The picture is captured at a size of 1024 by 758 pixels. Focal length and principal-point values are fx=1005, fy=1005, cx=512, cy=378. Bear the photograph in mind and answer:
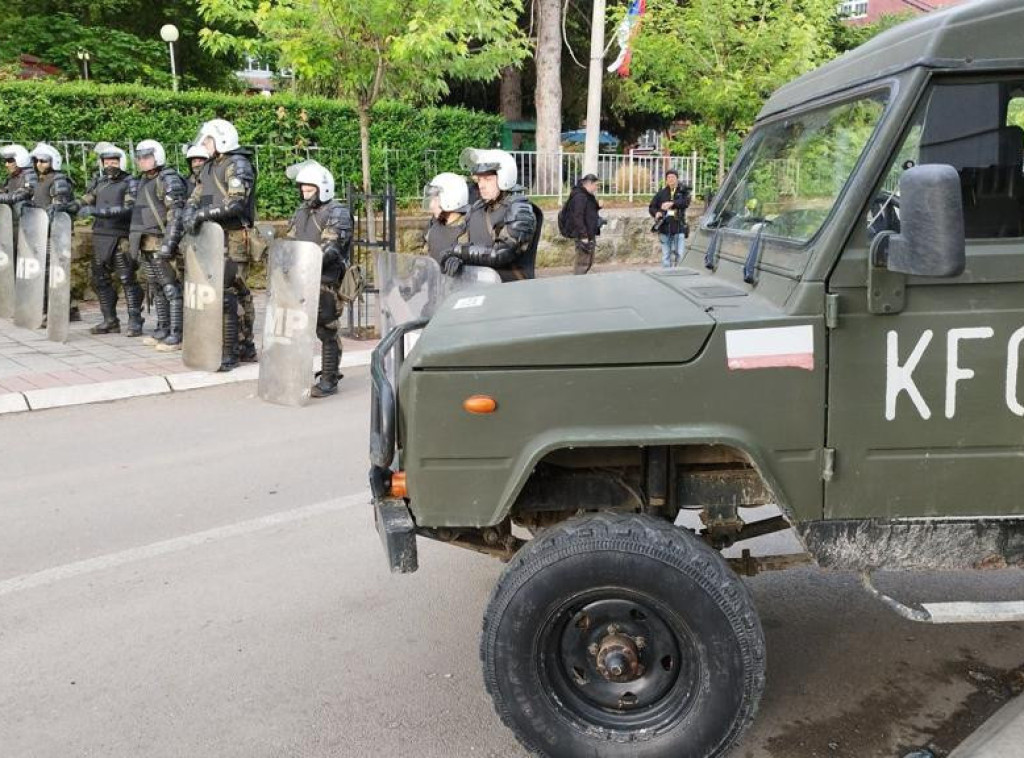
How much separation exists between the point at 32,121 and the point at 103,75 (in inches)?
322

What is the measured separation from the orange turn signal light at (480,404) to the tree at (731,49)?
1560cm

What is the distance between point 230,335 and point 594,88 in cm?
977

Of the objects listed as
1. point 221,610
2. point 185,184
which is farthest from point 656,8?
point 221,610

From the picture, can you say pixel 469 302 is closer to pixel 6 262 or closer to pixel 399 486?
pixel 399 486

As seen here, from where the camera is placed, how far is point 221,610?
13.9 feet

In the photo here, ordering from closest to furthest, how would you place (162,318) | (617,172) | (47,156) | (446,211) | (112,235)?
1. (446,211)
2. (162,318)
3. (112,235)
4. (47,156)
5. (617,172)

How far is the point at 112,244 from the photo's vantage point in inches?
424

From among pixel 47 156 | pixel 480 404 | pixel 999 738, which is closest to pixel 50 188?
pixel 47 156

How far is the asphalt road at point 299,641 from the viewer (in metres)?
3.27

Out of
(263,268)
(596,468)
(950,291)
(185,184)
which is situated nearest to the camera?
(950,291)

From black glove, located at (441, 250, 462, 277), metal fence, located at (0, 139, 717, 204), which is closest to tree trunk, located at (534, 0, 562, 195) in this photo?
metal fence, located at (0, 139, 717, 204)

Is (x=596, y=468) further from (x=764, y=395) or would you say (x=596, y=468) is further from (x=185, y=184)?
(x=185, y=184)

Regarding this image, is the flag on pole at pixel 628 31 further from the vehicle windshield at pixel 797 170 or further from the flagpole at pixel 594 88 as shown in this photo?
the vehicle windshield at pixel 797 170

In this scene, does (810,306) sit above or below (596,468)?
above
